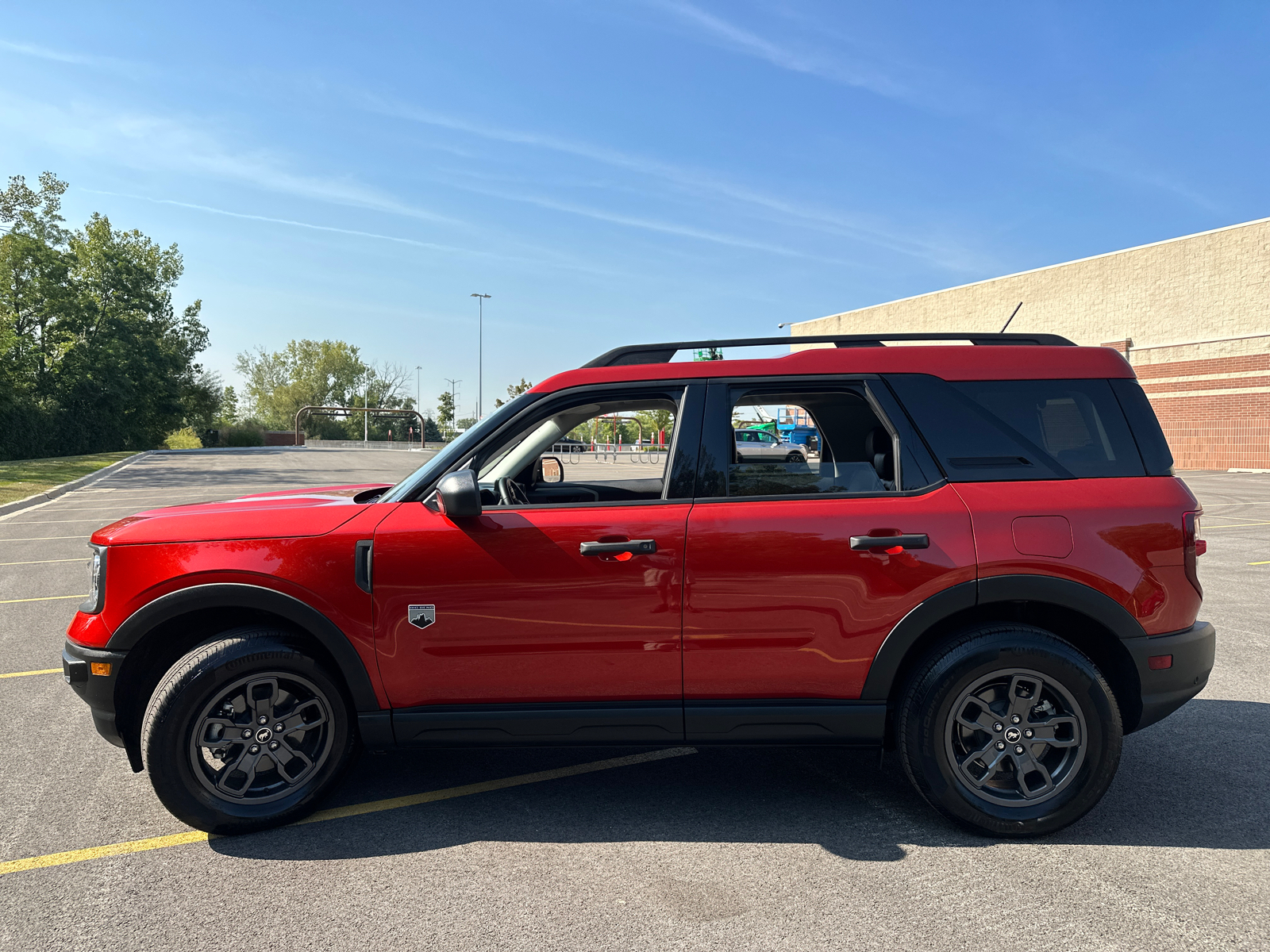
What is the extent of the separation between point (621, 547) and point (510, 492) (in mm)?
755

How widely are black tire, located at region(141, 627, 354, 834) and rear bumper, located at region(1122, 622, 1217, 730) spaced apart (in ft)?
10.6

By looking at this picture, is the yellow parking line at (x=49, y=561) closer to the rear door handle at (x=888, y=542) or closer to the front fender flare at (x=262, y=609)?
the front fender flare at (x=262, y=609)

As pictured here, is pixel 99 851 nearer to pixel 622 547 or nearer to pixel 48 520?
pixel 622 547

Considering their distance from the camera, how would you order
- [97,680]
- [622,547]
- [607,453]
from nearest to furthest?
[622,547], [97,680], [607,453]

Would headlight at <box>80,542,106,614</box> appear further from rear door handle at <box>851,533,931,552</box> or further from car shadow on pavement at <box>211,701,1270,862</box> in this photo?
rear door handle at <box>851,533,931,552</box>

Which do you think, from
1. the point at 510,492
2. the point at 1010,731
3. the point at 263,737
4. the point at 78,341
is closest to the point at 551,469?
the point at 510,492

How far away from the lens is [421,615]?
3324 mm

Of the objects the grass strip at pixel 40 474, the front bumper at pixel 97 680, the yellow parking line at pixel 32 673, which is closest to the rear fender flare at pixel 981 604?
the front bumper at pixel 97 680

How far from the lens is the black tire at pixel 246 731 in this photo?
10.8 feet

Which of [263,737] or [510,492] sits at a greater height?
[510,492]

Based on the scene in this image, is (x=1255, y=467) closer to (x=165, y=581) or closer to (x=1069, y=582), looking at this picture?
(x=1069, y=582)

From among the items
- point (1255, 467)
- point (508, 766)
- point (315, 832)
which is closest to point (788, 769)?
point (508, 766)

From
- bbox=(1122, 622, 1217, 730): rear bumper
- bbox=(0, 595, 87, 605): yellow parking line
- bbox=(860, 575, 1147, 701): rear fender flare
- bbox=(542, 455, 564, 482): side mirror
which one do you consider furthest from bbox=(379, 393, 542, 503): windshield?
bbox=(0, 595, 87, 605): yellow parking line

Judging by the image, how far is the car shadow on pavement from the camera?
3.33m
